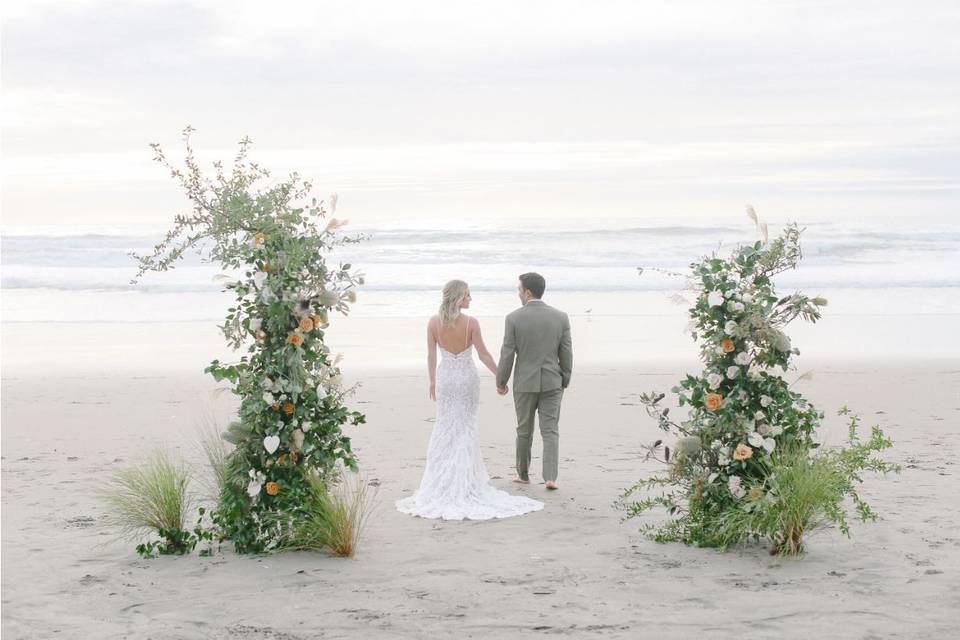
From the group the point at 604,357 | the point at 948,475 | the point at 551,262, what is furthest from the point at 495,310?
the point at 948,475

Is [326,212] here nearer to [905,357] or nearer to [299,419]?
[299,419]

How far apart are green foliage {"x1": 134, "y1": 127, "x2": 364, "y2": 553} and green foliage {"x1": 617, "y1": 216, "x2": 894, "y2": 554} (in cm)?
231

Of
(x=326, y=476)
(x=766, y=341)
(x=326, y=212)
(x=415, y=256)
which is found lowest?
(x=326, y=476)

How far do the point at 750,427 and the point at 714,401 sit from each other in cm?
29

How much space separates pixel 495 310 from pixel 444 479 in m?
16.2

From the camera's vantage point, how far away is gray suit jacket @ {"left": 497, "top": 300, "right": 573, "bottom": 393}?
931cm

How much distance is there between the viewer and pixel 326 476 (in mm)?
7297

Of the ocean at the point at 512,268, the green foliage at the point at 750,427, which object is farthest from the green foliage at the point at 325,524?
the ocean at the point at 512,268

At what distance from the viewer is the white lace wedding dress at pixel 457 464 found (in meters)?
8.70

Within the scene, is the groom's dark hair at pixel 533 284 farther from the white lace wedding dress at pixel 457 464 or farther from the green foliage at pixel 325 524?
the green foliage at pixel 325 524

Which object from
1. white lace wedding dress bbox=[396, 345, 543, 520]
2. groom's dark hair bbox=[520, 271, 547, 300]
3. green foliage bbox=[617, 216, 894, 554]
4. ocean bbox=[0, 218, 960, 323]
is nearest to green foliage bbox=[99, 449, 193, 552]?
white lace wedding dress bbox=[396, 345, 543, 520]

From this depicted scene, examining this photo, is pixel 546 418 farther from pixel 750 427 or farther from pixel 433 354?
pixel 750 427

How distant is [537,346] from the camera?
933cm

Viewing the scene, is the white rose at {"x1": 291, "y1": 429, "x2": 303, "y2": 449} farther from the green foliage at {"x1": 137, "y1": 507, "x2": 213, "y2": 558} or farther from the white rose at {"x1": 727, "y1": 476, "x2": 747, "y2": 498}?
the white rose at {"x1": 727, "y1": 476, "x2": 747, "y2": 498}
